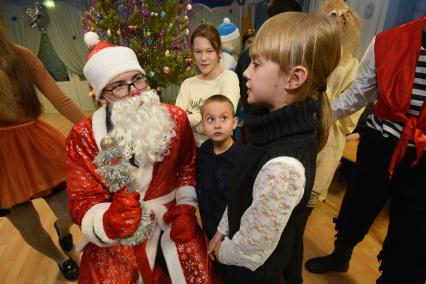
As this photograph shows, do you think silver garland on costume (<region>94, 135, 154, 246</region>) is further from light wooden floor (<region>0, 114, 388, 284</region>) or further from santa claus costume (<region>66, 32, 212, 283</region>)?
light wooden floor (<region>0, 114, 388, 284</region>)

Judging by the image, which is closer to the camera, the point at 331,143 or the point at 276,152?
the point at 276,152

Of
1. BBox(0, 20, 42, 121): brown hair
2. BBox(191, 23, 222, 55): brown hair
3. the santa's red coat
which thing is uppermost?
BBox(191, 23, 222, 55): brown hair

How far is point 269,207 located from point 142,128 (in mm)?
672

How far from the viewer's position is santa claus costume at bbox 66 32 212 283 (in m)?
1.12

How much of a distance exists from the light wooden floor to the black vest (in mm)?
1124

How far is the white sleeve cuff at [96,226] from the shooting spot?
1.06 meters

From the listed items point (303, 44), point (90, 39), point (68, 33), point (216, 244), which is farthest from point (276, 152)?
point (68, 33)

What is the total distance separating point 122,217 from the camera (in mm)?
1024

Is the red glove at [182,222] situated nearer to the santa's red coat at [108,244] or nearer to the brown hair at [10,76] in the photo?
the santa's red coat at [108,244]

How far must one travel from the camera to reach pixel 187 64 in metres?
3.83

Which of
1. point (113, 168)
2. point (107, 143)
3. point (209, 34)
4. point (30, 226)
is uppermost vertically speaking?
point (209, 34)

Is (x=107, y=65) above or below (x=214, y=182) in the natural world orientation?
above

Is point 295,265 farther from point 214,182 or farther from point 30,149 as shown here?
point 30,149

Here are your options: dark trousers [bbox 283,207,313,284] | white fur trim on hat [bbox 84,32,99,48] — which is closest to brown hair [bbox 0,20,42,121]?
white fur trim on hat [bbox 84,32,99,48]
